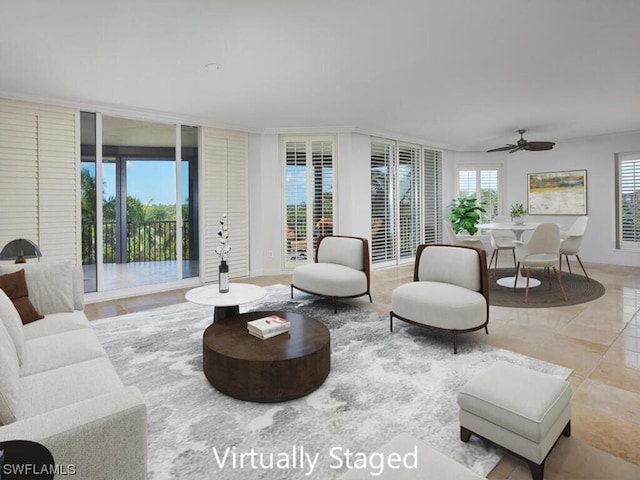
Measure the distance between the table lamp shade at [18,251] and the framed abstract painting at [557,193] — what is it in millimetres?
9147

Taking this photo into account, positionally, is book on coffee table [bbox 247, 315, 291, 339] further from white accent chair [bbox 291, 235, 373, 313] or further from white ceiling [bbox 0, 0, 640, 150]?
white ceiling [bbox 0, 0, 640, 150]

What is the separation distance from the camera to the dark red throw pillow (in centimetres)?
257

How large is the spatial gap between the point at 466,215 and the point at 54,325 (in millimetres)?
7600

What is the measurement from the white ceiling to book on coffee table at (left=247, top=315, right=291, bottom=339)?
2299 mm

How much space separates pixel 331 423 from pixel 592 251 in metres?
7.99

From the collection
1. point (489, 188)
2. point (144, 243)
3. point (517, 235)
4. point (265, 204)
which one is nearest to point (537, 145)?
point (517, 235)

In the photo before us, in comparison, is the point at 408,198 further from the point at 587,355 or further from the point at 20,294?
the point at 20,294

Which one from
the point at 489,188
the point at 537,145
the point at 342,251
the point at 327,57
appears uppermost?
the point at 327,57

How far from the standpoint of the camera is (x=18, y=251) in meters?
3.13

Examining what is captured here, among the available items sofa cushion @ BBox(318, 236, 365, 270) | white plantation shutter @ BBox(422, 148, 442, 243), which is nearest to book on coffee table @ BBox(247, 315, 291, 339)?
sofa cushion @ BBox(318, 236, 365, 270)

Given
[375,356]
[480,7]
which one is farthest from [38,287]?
[480,7]

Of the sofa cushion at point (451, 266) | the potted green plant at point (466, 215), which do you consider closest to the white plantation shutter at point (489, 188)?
the potted green plant at point (466, 215)

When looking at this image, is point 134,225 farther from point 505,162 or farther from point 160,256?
point 505,162

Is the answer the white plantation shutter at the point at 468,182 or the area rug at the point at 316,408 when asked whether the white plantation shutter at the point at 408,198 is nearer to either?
the white plantation shutter at the point at 468,182
